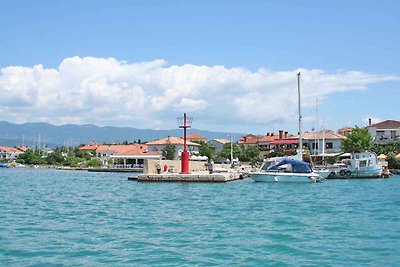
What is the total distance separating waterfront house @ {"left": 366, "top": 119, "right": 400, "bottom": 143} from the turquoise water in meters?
79.7

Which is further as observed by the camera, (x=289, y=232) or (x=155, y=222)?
(x=155, y=222)

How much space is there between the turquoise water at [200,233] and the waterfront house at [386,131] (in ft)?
261

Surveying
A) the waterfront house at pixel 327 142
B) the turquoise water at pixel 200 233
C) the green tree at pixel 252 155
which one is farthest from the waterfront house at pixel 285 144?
the turquoise water at pixel 200 233

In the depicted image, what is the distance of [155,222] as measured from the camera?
22.4m

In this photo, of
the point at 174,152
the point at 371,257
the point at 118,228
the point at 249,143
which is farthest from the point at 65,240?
the point at 249,143

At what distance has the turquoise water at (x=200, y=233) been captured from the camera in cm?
1522

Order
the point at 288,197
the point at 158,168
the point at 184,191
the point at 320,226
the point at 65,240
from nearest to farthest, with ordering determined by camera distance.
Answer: the point at 65,240, the point at 320,226, the point at 288,197, the point at 184,191, the point at 158,168

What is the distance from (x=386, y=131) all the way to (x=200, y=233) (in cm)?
9608

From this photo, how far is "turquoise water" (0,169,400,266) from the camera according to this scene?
1522 cm

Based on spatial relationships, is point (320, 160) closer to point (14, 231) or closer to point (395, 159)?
point (395, 159)

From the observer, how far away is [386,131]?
10825cm

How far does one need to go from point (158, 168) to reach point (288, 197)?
23249 millimetres

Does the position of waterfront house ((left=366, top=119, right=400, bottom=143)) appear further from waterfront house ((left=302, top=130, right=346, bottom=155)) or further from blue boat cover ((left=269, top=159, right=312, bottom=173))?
blue boat cover ((left=269, top=159, right=312, bottom=173))

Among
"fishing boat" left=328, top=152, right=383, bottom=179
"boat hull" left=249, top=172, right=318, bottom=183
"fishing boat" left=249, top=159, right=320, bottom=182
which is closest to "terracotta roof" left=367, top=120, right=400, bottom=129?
"fishing boat" left=328, top=152, right=383, bottom=179
